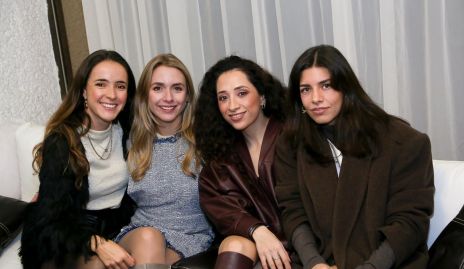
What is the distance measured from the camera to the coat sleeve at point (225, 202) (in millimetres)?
1757

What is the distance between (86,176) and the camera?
6.24 feet

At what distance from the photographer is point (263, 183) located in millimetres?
1857

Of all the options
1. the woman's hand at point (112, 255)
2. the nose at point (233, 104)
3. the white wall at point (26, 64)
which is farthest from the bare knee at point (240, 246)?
the white wall at point (26, 64)

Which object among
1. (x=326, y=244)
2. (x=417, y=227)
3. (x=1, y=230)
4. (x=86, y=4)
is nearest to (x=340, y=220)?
(x=326, y=244)

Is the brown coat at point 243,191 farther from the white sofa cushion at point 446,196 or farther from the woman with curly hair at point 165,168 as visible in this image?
the white sofa cushion at point 446,196

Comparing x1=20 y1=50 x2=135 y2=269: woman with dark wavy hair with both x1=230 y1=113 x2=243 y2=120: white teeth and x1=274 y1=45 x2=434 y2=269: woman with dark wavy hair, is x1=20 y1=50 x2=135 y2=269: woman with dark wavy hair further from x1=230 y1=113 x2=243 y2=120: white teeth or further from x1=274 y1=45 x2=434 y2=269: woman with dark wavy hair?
x1=274 y1=45 x2=434 y2=269: woman with dark wavy hair

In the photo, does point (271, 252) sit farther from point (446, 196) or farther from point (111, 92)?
point (111, 92)

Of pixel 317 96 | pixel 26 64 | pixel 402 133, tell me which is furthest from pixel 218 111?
pixel 26 64

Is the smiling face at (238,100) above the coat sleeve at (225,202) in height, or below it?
above

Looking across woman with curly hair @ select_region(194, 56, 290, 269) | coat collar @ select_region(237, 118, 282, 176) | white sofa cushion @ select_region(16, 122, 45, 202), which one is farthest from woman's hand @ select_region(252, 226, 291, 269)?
white sofa cushion @ select_region(16, 122, 45, 202)

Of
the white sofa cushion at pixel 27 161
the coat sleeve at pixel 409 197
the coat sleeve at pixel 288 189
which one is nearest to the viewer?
the coat sleeve at pixel 409 197

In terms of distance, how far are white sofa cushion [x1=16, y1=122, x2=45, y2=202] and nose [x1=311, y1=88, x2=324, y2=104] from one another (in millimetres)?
1259

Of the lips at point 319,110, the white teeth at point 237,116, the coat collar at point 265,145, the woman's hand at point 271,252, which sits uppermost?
the lips at point 319,110

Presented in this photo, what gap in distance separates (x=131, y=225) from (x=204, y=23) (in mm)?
1142
